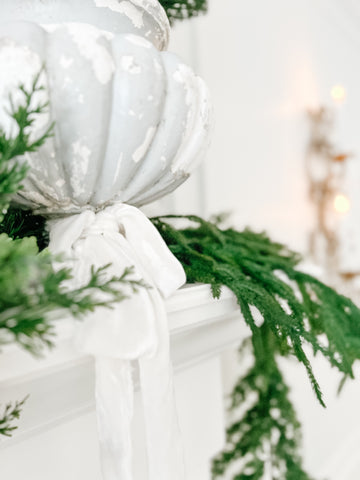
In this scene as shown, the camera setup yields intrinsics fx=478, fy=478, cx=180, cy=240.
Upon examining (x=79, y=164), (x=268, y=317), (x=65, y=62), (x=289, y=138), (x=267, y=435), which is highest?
(x=65, y=62)

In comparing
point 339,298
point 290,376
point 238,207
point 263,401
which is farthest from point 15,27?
point 290,376

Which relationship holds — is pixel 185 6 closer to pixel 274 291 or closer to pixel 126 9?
pixel 126 9

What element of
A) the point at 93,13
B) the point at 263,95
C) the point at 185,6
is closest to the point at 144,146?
the point at 93,13

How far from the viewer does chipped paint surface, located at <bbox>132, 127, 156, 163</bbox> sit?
58 cm

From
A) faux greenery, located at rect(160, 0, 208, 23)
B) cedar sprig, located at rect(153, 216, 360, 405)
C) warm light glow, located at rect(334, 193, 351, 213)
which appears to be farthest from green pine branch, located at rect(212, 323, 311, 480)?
warm light glow, located at rect(334, 193, 351, 213)

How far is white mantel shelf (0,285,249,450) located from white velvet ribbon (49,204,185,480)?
3cm

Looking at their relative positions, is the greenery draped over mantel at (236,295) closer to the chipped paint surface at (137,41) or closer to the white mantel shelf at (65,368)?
the white mantel shelf at (65,368)

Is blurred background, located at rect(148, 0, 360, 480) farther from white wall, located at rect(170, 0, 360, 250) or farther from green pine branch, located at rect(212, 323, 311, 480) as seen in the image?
green pine branch, located at rect(212, 323, 311, 480)

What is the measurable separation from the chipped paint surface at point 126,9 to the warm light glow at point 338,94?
2296 millimetres

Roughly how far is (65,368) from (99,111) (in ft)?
0.96

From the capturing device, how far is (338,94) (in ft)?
8.85

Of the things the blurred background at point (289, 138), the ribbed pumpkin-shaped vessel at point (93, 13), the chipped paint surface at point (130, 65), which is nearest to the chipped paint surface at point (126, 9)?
the ribbed pumpkin-shaped vessel at point (93, 13)

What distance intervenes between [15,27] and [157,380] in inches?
16.6

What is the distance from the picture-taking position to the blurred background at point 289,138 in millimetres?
1703
